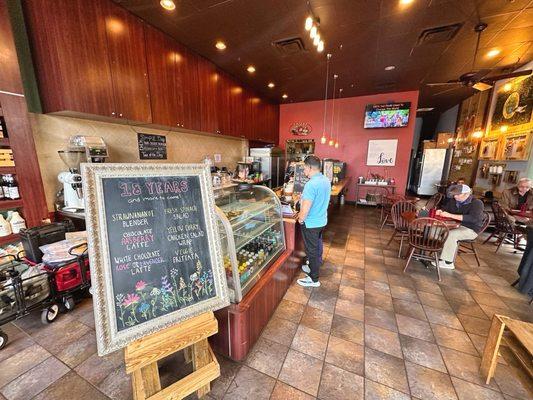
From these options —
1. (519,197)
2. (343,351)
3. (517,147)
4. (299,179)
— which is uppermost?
(517,147)

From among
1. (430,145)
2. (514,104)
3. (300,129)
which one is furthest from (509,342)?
(430,145)

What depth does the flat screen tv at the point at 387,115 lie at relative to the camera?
6.06 metres

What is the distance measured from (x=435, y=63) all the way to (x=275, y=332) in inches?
223

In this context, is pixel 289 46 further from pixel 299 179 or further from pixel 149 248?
pixel 149 248

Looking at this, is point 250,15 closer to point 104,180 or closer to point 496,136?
point 104,180

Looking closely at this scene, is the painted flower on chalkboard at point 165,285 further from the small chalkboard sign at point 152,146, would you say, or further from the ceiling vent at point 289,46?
the ceiling vent at point 289,46

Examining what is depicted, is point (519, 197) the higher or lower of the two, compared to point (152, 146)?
lower

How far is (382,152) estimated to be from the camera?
6.58 m

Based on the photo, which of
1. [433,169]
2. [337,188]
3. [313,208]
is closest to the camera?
[313,208]

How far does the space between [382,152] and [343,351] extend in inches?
246

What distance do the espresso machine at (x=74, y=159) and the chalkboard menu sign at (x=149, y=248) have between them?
1.78 meters

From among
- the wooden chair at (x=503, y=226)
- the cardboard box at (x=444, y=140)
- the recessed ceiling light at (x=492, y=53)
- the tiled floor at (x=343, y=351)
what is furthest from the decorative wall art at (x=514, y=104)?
the tiled floor at (x=343, y=351)

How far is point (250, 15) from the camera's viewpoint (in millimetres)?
2799

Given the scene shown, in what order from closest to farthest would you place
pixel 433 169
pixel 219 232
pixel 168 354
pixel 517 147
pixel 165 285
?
pixel 168 354
pixel 165 285
pixel 219 232
pixel 517 147
pixel 433 169
